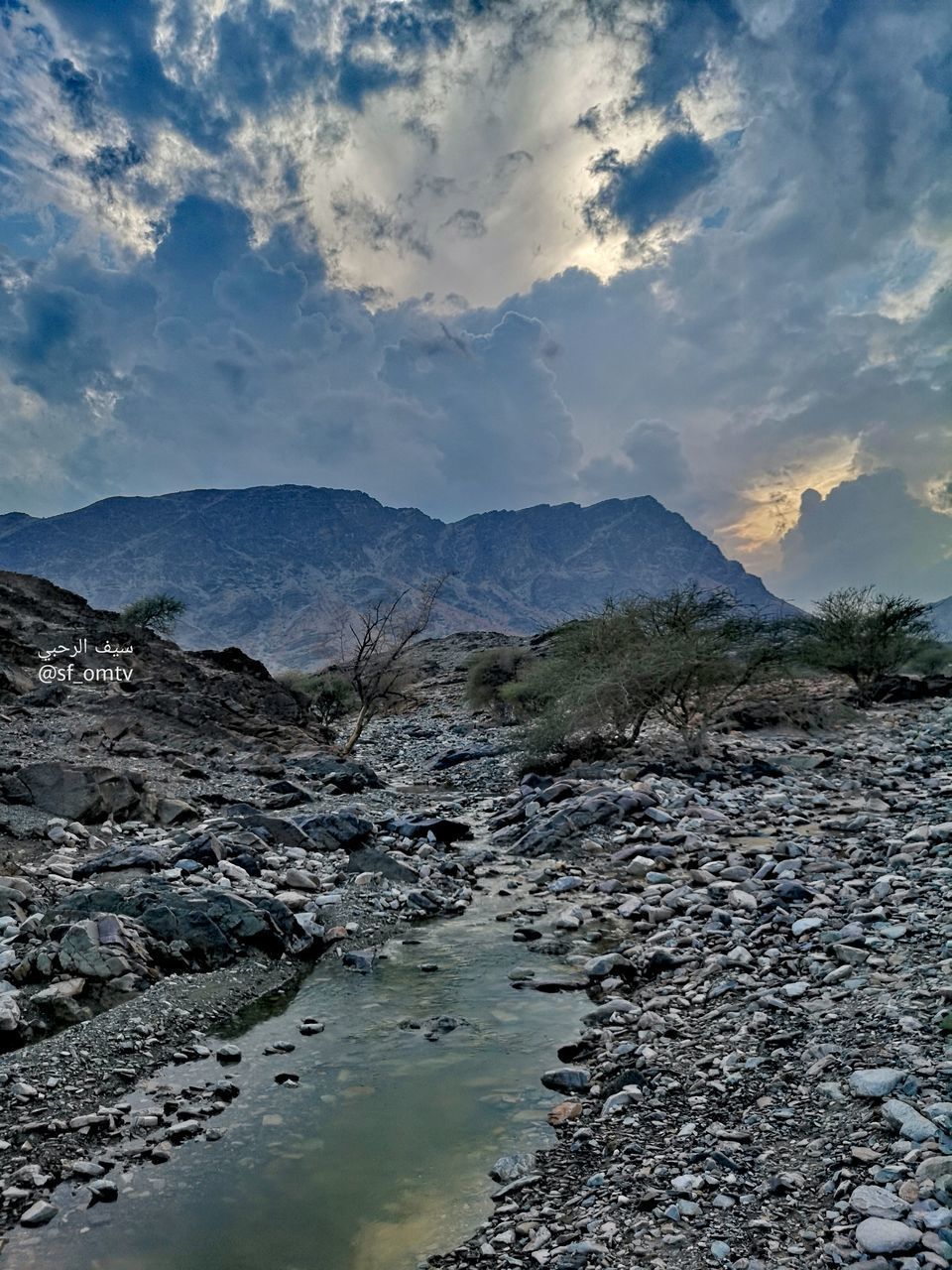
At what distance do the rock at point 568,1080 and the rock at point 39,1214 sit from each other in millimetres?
3506

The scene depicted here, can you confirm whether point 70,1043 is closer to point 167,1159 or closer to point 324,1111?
point 167,1159

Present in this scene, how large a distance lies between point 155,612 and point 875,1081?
181 feet

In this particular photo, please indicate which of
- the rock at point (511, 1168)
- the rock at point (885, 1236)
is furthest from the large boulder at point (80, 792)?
the rock at point (885, 1236)

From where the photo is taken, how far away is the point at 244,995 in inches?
300

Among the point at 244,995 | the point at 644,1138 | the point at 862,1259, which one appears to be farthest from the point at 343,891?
the point at 862,1259

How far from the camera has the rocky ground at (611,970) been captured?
13.0 feet

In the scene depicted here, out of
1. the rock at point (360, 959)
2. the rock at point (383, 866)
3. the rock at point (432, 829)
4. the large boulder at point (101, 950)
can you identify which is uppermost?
the rock at point (432, 829)

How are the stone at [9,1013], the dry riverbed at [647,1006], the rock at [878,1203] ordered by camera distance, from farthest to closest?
1. the stone at [9,1013]
2. the dry riverbed at [647,1006]
3. the rock at [878,1203]

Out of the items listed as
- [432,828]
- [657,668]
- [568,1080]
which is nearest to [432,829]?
[432,828]

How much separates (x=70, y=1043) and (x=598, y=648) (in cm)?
2002

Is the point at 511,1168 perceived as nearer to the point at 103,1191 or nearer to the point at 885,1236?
the point at 885,1236

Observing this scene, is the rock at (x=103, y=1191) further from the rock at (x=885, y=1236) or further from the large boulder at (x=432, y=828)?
the large boulder at (x=432, y=828)

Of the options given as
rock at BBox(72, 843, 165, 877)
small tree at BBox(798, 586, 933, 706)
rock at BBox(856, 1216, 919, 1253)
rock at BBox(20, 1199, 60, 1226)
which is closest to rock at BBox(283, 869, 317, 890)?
rock at BBox(72, 843, 165, 877)

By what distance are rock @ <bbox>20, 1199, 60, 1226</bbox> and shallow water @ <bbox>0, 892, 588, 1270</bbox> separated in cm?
6
